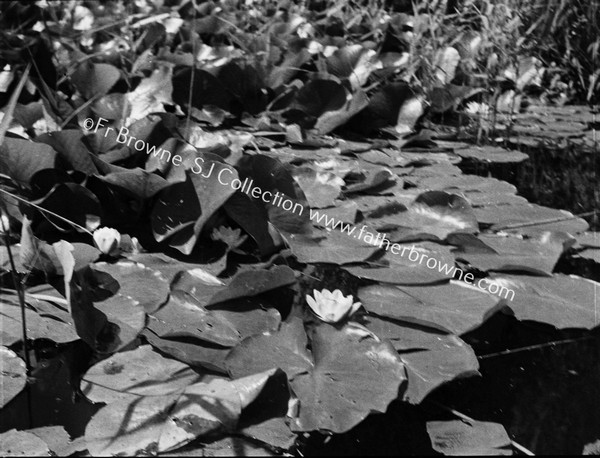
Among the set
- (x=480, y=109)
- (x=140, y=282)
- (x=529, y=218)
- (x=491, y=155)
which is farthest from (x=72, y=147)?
(x=480, y=109)

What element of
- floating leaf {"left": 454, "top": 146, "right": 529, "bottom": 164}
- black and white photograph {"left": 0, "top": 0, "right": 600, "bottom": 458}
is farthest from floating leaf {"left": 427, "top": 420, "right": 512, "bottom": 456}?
floating leaf {"left": 454, "top": 146, "right": 529, "bottom": 164}

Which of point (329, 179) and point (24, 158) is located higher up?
point (24, 158)

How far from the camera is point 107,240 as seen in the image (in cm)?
155

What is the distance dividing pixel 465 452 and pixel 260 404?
32cm

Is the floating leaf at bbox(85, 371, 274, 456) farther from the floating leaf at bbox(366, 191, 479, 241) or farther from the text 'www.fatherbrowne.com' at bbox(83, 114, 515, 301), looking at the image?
the floating leaf at bbox(366, 191, 479, 241)

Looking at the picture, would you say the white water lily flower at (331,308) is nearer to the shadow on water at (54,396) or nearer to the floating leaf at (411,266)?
the floating leaf at (411,266)

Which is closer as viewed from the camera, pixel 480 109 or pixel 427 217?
pixel 427 217

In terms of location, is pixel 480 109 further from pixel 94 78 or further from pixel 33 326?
pixel 33 326

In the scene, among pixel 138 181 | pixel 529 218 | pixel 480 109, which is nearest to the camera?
pixel 138 181

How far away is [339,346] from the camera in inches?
48.6

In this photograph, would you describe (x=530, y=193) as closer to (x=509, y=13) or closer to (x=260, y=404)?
(x=509, y=13)

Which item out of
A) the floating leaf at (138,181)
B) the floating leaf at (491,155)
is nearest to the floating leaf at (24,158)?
the floating leaf at (138,181)

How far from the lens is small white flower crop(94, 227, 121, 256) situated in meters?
1.55

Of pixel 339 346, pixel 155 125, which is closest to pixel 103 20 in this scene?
pixel 155 125
